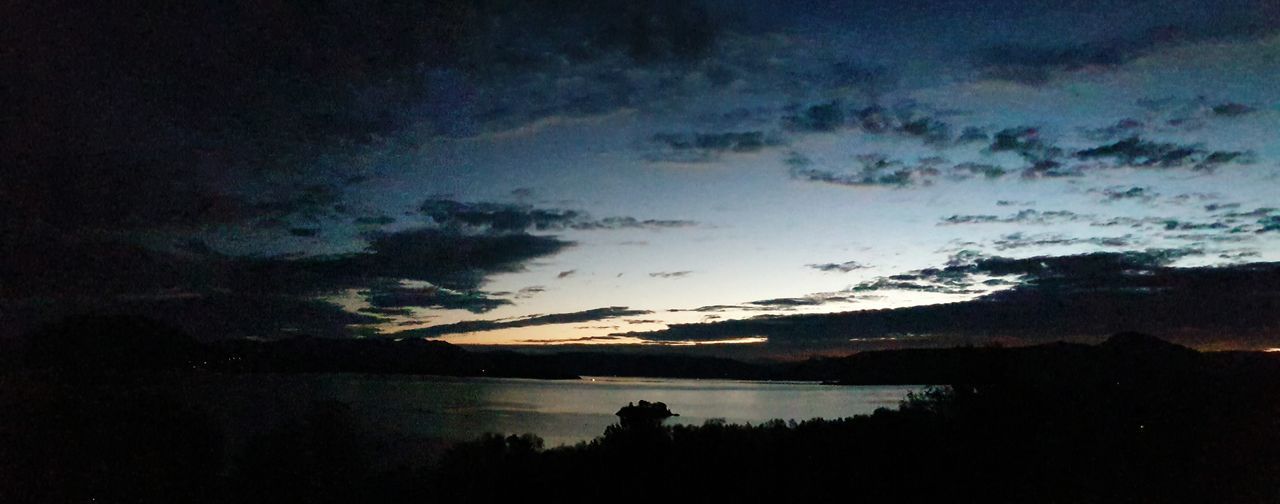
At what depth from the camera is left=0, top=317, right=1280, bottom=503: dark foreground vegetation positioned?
15141mm

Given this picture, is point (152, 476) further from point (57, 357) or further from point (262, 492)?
point (57, 357)

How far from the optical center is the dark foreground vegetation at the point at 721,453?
15.1 m

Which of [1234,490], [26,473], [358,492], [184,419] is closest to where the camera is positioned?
[1234,490]

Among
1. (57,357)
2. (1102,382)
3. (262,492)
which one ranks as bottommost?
(262,492)

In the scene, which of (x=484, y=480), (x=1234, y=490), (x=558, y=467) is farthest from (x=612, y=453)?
(x=1234, y=490)

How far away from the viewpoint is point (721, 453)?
17047 millimetres

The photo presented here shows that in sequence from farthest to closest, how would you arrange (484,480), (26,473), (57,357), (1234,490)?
(57,357) < (26,473) < (484,480) < (1234,490)

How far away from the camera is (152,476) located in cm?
2119

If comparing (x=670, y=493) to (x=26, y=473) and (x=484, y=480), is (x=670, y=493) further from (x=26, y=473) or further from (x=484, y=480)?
(x=26, y=473)

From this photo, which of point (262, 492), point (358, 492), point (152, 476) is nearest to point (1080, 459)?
point (358, 492)

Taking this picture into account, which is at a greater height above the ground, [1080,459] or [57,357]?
[57,357]

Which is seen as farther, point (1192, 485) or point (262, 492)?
point (262, 492)

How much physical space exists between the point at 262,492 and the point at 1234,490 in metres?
20.7

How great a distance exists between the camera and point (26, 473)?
1892 cm
